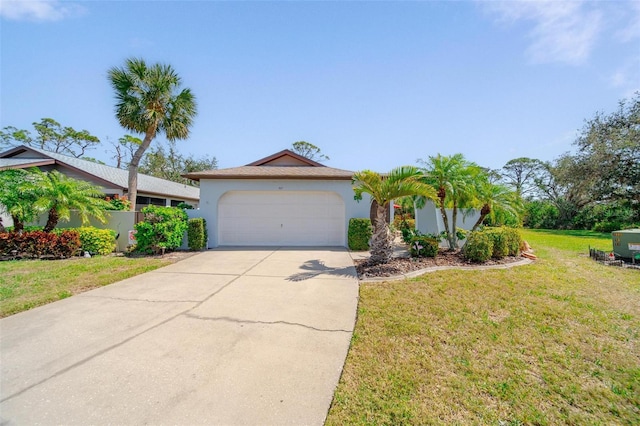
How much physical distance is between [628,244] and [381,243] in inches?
333

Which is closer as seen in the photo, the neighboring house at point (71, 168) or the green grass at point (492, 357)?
the green grass at point (492, 357)

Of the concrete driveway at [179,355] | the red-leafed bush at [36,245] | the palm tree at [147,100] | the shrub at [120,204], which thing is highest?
the palm tree at [147,100]

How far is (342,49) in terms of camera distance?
8.59 metres

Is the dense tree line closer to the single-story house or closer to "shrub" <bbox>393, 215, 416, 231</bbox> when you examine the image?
"shrub" <bbox>393, 215, 416, 231</bbox>

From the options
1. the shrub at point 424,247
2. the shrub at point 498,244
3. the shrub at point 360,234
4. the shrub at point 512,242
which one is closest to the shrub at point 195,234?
the shrub at point 360,234

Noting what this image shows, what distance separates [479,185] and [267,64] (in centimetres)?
891

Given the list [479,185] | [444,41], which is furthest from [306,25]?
[479,185]

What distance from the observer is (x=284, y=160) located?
14.5m

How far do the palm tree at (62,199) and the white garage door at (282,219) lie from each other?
4.57 m

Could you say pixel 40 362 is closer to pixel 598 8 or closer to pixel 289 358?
pixel 289 358

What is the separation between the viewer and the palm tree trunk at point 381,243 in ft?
22.7

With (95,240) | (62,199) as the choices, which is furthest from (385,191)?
(62,199)

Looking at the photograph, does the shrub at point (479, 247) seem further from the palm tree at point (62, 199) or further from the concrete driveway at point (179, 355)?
the palm tree at point (62, 199)

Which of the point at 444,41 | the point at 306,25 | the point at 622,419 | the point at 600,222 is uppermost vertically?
→ the point at 306,25
